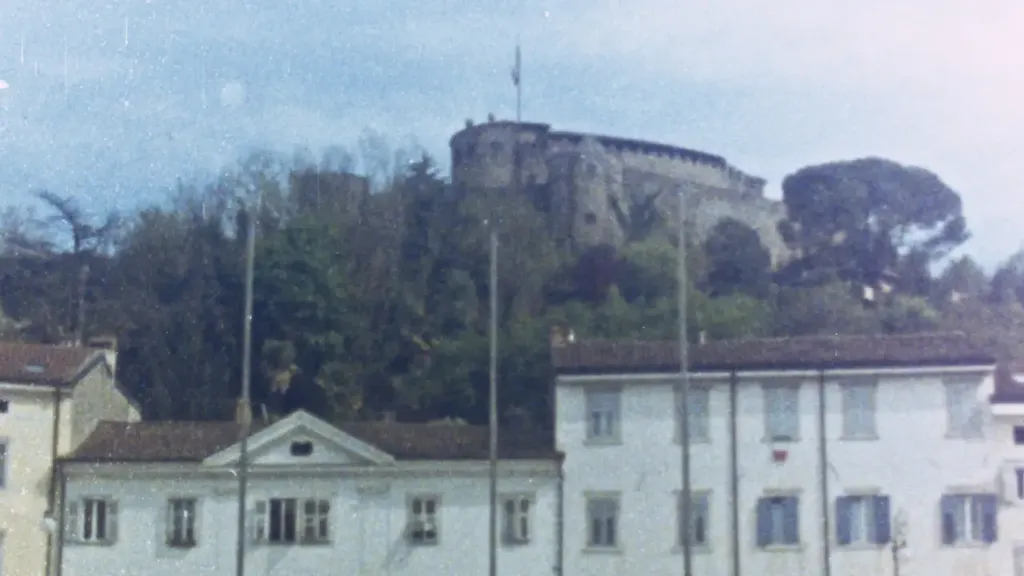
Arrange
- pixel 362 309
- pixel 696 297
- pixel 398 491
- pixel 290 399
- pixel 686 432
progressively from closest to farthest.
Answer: pixel 686 432 < pixel 398 491 < pixel 290 399 < pixel 362 309 < pixel 696 297

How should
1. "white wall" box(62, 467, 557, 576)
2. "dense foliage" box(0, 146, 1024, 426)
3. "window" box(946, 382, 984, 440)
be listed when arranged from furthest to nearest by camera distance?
"dense foliage" box(0, 146, 1024, 426)
"white wall" box(62, 467, 557, 576)
"window" box(946, 382, 984, 440)

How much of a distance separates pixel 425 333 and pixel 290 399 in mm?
7409

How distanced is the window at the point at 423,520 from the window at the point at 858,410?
32.9ft

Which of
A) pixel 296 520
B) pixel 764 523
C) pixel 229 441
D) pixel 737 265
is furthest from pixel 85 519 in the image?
pixel 737 265

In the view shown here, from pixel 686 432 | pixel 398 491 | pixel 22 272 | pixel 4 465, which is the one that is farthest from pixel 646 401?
pixel 22 272

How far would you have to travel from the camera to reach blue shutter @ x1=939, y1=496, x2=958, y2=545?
3042 cm

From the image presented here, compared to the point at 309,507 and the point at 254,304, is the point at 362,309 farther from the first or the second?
the point at 309,507

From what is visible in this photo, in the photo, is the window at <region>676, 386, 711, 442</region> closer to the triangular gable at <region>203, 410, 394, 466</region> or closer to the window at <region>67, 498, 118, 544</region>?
the triangular gable at <region>203, 410, 394, 466</region>

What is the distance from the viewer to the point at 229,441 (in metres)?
32.3

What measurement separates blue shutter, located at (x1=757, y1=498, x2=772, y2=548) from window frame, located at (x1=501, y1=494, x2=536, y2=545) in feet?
17.8

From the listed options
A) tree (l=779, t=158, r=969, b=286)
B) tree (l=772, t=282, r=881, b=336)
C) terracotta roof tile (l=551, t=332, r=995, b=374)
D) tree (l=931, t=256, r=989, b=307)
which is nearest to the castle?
tree (l=779, t=158, r=969, b=286)

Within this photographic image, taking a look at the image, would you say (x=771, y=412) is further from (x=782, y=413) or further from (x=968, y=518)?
(x=968, y=518)

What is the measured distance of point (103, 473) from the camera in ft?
104

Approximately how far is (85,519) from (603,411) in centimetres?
1293
